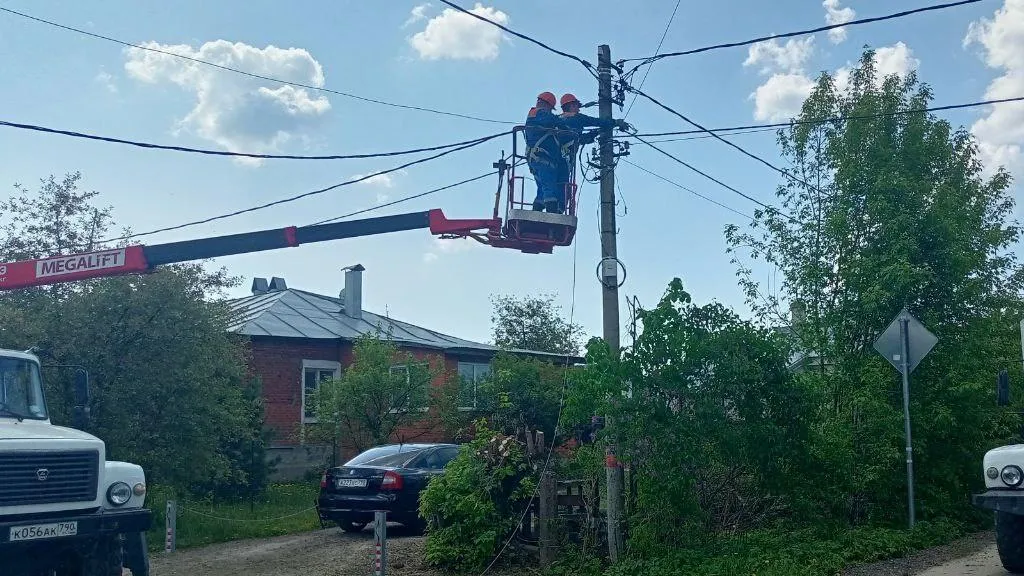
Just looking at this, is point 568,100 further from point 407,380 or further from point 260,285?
point 260,285

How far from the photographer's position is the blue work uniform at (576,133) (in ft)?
39.0

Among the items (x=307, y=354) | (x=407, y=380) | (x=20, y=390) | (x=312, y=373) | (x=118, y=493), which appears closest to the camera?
(x=118, y=493)

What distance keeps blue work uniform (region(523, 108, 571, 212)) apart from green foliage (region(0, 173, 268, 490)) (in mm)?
5890

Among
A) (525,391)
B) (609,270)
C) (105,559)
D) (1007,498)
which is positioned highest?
(609,270)

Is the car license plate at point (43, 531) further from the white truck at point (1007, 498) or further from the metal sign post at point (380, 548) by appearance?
the white truck at point (1007, 498)

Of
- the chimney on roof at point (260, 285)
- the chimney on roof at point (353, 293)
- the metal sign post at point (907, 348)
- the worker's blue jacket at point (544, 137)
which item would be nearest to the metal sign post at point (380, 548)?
the worker's blue jacket at point (544, 137)

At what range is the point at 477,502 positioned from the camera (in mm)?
10461

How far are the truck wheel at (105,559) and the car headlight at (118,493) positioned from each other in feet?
1.05

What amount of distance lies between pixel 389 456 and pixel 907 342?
24.3 ft

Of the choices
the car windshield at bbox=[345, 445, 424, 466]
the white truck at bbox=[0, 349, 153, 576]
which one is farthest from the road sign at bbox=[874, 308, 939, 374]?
the white truck at bbox=[0, 349, 153, 576]

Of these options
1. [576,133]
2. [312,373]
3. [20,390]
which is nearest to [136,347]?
[20,390]

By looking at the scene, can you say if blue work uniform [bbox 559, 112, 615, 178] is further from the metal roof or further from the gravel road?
the metal roof

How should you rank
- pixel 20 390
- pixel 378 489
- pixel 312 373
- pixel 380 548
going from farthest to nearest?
pixel 312 373
pixel 378 489
pixel 380 548
pixel 20 390

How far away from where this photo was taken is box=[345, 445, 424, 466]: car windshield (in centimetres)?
1366
